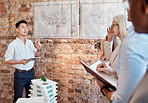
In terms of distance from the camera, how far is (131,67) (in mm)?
641

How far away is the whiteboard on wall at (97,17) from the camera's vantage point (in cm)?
236

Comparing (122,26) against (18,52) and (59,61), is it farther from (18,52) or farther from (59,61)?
(18,52)

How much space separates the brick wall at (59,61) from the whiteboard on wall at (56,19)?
11cm

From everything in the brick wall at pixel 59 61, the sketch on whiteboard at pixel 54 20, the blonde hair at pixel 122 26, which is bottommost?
the brick wall at pixel 59 61

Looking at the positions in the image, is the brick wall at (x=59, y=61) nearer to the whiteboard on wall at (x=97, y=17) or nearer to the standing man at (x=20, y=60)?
the whiteboard on wall at (x=97, y=17)

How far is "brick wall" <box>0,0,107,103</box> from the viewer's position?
248 centimetres

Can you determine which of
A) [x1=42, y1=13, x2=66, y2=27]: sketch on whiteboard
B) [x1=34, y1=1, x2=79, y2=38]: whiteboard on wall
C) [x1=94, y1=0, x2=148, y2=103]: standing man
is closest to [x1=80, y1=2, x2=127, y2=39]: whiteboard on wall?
[x1=34, y1=1, x2=79, y2=38]: whiteboard on wall

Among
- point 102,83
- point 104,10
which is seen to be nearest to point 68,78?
point 104,10

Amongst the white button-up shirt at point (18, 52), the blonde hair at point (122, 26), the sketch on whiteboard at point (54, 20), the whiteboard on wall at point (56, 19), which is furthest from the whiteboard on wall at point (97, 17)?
the blonde hair at point (122, 26)

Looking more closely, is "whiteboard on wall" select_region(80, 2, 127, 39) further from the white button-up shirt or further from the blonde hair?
the blonde hair

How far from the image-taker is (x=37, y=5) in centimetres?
261

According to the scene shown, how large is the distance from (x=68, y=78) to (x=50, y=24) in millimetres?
1059

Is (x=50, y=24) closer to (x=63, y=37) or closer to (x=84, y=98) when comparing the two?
(x=63, y=37)

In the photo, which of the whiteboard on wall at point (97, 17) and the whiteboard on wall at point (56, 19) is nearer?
the whiteboard on wall at point (97, 17)
